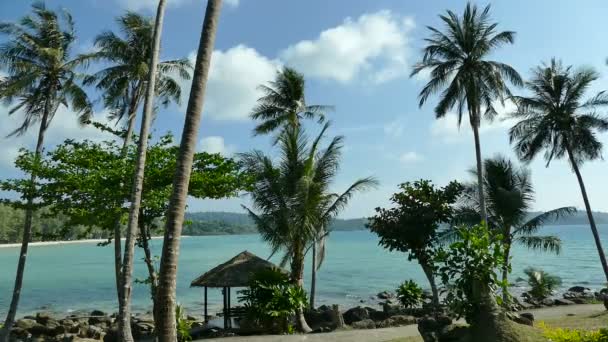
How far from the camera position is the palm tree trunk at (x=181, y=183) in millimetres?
6812

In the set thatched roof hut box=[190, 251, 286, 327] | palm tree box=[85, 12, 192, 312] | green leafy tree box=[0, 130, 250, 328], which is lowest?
thatched roof hut box=[190, 251, 286, 327]

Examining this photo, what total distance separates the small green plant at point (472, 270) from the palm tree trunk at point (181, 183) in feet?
16.4

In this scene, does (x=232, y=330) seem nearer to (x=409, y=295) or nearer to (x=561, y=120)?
(x=409, y=295)

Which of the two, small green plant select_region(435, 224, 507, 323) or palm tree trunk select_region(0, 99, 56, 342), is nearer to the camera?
small green plant select_region(435, 224, 507, 323)

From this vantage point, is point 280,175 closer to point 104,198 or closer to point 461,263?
point 104,198

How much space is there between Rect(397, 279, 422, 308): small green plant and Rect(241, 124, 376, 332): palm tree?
170 inches

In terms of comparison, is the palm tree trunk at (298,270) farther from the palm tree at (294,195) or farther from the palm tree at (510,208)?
the palm tree at (510,208)

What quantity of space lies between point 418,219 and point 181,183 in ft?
46.4

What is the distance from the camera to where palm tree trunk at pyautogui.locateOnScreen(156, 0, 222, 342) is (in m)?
6.81

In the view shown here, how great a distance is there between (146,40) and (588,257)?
228 ft

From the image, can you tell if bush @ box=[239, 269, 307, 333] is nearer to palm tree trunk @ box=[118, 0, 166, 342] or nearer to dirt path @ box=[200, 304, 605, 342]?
dirt path @ box=[200, 304, 605, 342]

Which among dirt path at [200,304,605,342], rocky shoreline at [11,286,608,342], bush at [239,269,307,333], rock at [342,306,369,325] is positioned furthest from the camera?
rock at [342,306,369,325]

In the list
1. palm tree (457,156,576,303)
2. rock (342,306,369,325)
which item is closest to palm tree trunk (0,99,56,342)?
rock (342,306,369,325)

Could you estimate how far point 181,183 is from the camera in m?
7.18
